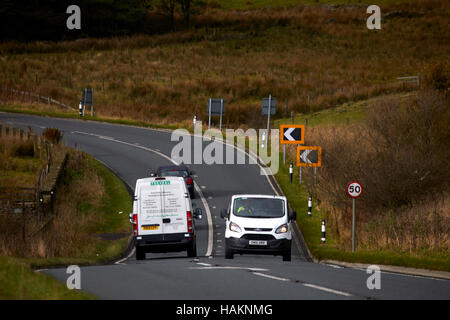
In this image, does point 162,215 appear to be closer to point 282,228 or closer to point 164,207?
point 164,207

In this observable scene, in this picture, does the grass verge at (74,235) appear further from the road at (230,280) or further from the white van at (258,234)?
the white van at (258,234)

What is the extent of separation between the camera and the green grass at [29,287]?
11.8 metres

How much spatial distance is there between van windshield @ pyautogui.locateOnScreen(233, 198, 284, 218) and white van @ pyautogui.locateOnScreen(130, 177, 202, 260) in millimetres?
1817

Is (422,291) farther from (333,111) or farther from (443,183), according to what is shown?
(333,111)

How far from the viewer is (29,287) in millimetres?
12453

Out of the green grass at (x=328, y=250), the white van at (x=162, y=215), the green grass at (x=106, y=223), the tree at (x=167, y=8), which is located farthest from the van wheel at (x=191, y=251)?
the tree at (x=167, y=8)

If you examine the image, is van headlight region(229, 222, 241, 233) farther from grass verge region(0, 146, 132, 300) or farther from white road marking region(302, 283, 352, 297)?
white road marking region(302, 283, 352, 297)

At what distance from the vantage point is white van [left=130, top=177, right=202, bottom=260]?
2184 cm

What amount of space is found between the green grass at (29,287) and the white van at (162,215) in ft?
25.0

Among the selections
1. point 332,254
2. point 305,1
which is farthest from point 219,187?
point 305,1

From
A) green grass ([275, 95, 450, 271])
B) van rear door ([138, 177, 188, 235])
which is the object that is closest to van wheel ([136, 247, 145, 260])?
van rear door ([138, 177, 188, 235])

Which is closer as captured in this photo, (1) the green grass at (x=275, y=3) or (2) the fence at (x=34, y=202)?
(2) the fence at (x=34, y=202)

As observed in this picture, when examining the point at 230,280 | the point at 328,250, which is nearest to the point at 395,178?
the point at 328,250

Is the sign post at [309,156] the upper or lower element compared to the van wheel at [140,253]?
upper
